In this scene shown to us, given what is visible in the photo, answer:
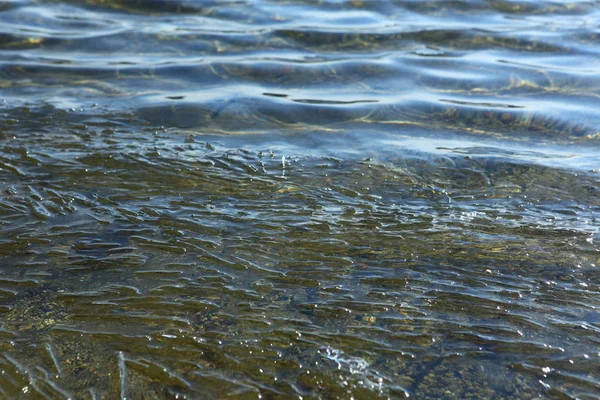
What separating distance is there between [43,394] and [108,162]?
2.35 m

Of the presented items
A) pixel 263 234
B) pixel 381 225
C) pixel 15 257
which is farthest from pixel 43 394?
pixel 381 225

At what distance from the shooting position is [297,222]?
3652 mm

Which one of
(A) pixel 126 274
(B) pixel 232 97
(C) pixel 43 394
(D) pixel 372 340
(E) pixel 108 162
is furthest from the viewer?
(B) pixel 232 97

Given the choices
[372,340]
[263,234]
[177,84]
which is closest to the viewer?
[372,340]

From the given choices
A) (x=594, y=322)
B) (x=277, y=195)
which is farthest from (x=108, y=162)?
(x=594, y=322)

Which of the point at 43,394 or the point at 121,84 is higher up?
the point at 121,84

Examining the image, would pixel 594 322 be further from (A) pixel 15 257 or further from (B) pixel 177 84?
(B) pixel 177 84

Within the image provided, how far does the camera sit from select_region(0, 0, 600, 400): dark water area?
2.47 meters

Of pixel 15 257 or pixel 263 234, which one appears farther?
pixel 263 234

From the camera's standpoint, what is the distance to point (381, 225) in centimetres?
364

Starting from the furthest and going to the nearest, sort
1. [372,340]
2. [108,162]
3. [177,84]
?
[177,84] < [108,162] < [372,340]

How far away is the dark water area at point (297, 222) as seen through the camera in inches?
97.4

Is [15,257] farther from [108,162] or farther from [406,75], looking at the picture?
[406,75]

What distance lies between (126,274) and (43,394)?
846mm
